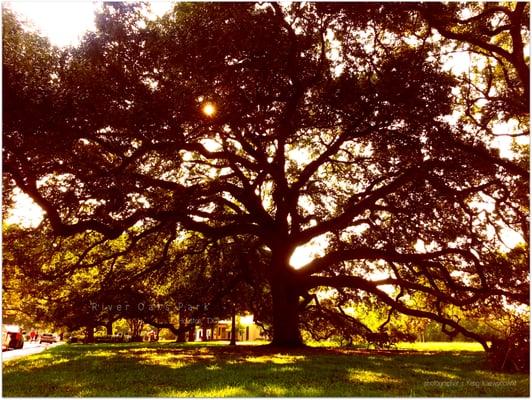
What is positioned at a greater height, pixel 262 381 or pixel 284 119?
pixel 284 119

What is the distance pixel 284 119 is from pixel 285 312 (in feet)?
32.5

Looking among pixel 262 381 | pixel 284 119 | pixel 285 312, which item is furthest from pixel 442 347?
pixel 262 381

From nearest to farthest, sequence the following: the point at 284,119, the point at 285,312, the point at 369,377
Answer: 1. the point at 369,377
2. the point at 284,119
3. the point at 285,312

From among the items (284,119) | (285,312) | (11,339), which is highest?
(284,119)

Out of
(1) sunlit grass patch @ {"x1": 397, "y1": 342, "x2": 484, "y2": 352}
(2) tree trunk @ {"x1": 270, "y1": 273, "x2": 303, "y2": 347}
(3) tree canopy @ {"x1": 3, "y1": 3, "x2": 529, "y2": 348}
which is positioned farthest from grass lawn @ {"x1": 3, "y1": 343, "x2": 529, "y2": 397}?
(1) sunlit grass patch @ {"x1": 397, "y1": 342, "x2": 484, "y2": 352}

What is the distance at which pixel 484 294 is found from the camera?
62.6 feet

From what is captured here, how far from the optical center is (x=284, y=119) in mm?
15242

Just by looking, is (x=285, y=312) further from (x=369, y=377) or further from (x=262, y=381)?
(x=262, y=381)

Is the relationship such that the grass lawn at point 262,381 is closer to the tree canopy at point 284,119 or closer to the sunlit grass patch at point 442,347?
the tree canopy at point 284,119

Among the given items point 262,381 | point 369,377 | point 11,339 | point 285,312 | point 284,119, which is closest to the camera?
point 262,381

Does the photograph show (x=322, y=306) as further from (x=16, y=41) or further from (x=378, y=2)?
(x=16, y=41)

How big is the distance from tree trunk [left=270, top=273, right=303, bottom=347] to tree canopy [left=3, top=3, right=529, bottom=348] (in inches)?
2.8

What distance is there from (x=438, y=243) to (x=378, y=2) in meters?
11.0

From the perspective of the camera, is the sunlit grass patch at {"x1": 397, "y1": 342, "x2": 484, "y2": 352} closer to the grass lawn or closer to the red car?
the grass lawn
